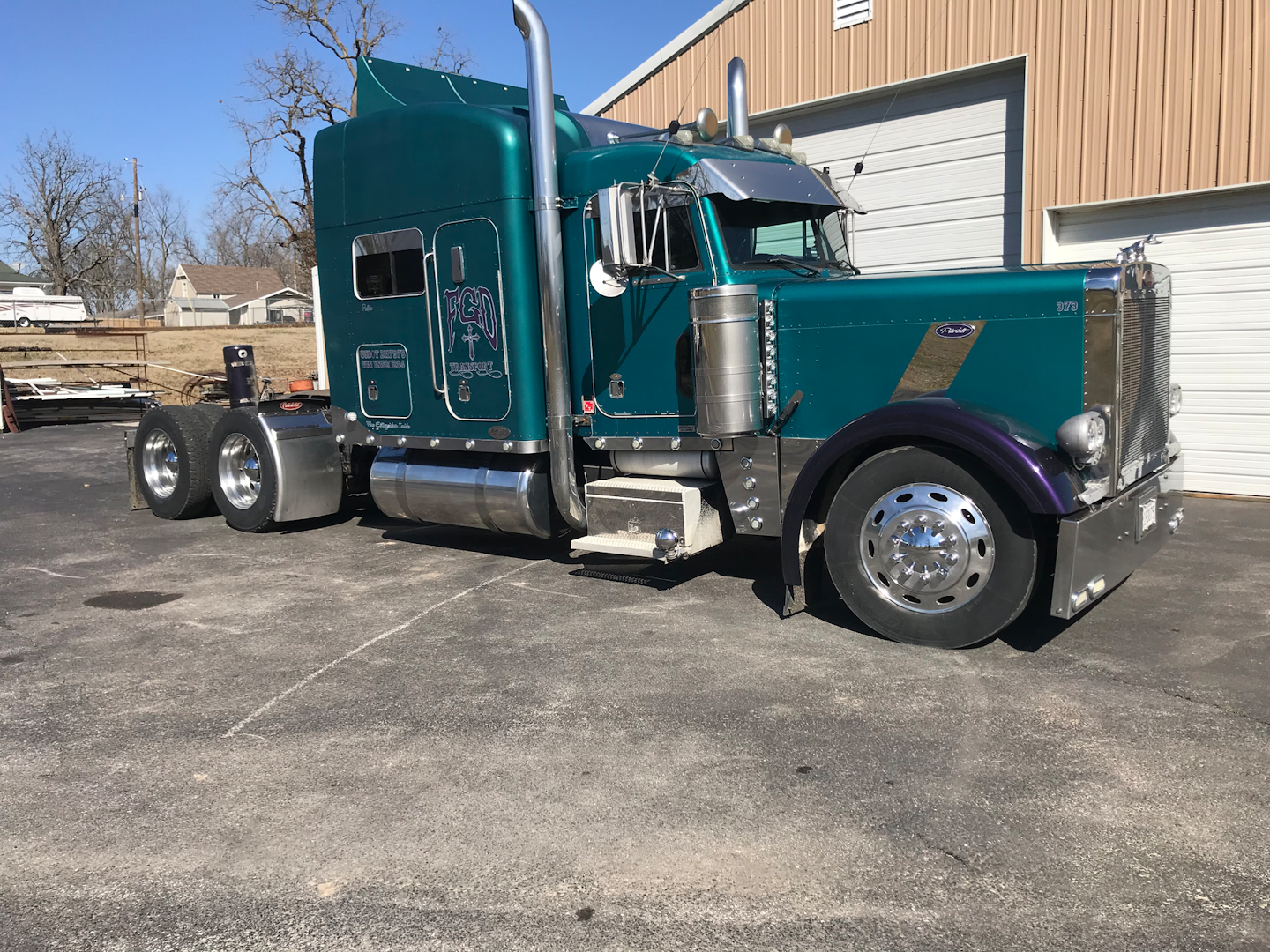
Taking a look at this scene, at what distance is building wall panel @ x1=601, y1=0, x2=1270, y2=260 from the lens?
8547 mm

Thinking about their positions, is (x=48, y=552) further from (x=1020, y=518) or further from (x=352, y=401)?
(x=1020, y=518)

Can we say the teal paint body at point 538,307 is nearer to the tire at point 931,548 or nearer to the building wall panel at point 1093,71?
the tire at point 931,548

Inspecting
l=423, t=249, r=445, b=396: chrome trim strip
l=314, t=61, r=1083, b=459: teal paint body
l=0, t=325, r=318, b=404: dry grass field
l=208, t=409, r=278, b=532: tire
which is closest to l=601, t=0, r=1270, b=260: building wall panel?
l=314, t=61, r=1083, b=459: teal paint body

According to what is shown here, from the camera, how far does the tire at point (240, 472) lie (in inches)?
337

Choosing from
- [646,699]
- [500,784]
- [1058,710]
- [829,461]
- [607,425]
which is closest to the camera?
[500,784]

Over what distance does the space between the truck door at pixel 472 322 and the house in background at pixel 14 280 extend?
208 feet

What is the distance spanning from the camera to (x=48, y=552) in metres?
8.22

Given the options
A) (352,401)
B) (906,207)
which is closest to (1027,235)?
(906,207)

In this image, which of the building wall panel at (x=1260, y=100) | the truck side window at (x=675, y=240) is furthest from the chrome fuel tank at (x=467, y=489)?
the building wall panel at (x=1260, y=100)

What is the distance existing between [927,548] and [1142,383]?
4.76ft

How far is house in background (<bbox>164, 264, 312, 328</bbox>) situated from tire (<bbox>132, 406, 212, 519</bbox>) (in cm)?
5914

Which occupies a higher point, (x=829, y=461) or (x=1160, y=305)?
(x=1160, y=305)

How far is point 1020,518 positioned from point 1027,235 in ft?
19.0

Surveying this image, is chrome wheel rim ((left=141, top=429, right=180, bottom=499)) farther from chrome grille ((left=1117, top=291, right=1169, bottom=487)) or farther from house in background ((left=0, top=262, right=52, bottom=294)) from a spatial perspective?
house in background ((left=0, top=262, right=52, bottom=294))
